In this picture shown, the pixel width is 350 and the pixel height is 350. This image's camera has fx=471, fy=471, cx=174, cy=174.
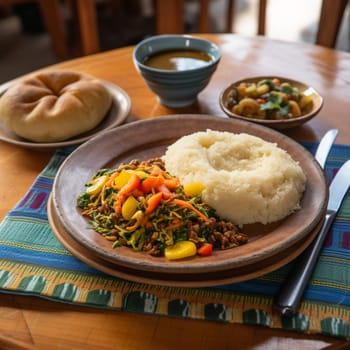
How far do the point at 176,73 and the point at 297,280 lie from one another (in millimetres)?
953

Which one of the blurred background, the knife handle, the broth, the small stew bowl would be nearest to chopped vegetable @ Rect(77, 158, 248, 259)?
the knife handle

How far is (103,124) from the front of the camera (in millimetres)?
1775

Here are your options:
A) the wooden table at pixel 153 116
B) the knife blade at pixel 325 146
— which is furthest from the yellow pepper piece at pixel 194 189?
the knife blade at pixel 325 146

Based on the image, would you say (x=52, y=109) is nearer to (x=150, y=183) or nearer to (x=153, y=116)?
(x=153, y=116)

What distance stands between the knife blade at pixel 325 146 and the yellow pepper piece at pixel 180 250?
24.5 inches

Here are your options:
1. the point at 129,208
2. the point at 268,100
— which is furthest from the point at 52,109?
the point at 268,100

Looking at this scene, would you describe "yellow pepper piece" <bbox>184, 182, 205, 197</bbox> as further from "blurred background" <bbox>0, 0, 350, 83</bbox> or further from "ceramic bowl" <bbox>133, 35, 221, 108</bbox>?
"blurred background" <bbox>0, 0, 350, 83</bbox>

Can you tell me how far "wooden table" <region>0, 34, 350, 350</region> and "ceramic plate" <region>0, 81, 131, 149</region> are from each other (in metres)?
0.05

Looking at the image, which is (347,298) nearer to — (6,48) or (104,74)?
(104,74)

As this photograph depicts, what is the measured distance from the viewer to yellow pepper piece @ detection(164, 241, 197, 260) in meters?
1.09

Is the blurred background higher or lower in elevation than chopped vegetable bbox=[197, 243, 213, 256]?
lower

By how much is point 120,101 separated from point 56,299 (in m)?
0.96

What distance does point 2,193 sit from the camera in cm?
148

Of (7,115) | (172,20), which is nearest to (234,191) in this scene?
(7,115)
